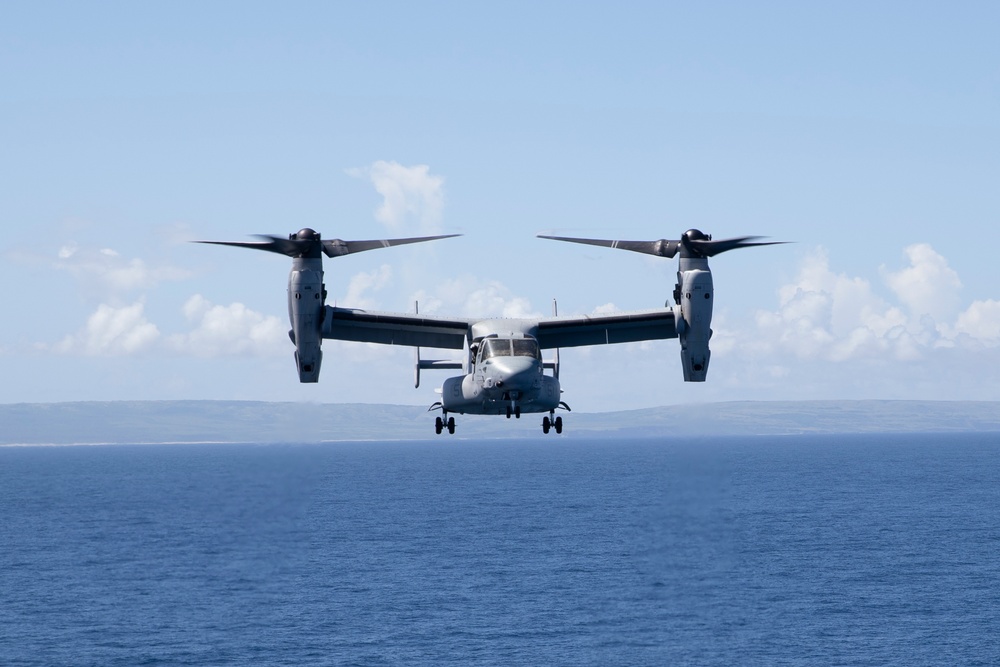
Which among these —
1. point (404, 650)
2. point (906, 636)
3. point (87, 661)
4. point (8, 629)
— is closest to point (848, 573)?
point (906, 636)

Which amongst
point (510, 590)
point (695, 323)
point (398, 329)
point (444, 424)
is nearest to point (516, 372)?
point (444, 424)

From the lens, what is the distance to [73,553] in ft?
500

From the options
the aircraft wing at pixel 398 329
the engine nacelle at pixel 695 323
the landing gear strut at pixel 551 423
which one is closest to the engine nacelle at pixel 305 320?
the aircraft wing at pixel 398 329

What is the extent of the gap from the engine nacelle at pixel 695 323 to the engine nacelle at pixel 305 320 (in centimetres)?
1195

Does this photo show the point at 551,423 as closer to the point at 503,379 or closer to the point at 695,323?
the point at 503,379

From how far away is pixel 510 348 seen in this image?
3778 cm

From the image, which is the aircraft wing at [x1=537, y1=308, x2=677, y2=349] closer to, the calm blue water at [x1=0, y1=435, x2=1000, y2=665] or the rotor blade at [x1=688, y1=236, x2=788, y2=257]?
the rotor blade at [x1=688, y1=236, x2=788, y2=257]

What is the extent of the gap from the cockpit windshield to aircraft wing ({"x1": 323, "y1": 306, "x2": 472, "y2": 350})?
138 inches

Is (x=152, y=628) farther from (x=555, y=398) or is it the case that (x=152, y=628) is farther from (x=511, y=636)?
(x=555, y=398)

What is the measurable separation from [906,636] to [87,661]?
74227mm

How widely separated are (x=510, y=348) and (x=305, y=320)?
7.11 m

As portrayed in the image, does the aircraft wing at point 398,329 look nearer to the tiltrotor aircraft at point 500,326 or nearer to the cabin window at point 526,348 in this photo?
the tiltrotor aircraft at point 500,326

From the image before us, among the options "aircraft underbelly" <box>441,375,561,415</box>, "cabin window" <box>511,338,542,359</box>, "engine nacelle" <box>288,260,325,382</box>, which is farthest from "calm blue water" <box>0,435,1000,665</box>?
"engine nacelle" <box>288,260,325,382</box>

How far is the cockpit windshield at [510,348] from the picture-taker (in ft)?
123
